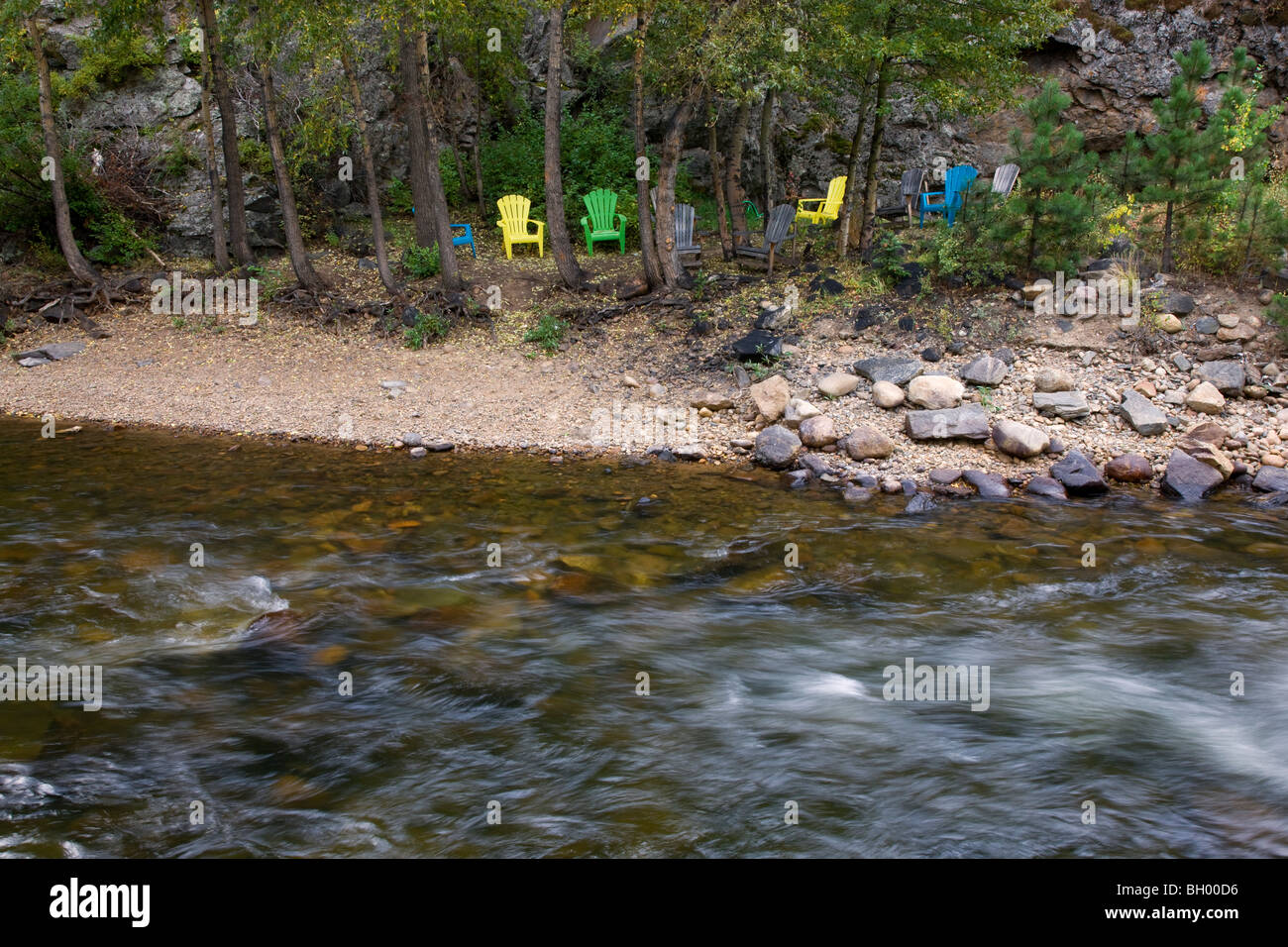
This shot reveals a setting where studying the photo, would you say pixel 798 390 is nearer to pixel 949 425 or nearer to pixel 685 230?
pixel 949 425

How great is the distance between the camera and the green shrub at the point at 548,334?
9.96 m

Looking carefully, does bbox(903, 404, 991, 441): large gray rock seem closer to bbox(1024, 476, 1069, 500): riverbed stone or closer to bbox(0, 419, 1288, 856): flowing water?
bbox(1024, 476, 1069, 500): riverbed stone

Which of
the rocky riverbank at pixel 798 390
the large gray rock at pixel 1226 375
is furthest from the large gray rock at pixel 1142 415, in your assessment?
the large gray rock at pixel 1226 375

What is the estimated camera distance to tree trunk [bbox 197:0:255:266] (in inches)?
424

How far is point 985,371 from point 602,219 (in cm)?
658

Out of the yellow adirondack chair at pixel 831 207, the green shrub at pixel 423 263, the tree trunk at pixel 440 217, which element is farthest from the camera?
the yellow adirondack chair at pixel 831 207

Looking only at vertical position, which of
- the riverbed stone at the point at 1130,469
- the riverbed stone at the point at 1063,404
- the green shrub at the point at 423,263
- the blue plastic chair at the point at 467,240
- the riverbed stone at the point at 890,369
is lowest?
the riverbed stone at the point at 1130,469

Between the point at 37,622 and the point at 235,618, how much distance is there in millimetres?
1074

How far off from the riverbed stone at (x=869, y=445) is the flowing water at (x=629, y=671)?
87cm

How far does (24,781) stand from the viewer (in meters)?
3.49

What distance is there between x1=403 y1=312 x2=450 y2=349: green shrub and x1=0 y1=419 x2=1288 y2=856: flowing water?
135 inches

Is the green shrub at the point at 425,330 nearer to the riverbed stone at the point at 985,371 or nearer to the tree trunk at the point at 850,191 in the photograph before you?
the tree trunk at the point at 850,191
